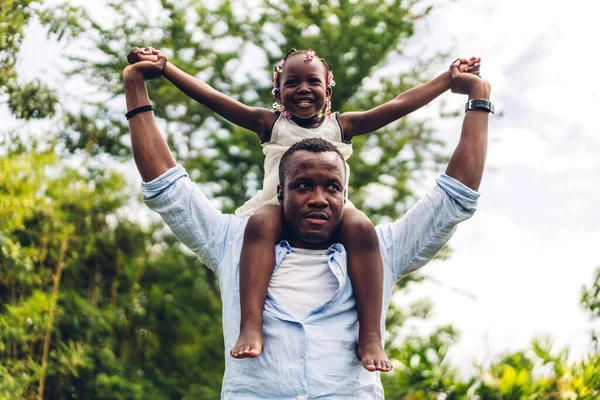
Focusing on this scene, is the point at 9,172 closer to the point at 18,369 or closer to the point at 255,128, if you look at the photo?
the point at 18,369

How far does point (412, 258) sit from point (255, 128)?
991 mm

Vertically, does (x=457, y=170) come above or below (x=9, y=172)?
below

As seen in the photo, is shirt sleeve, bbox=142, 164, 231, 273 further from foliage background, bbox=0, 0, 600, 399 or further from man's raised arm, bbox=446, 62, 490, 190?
foliage background, bbox=0, 0, 600, 399

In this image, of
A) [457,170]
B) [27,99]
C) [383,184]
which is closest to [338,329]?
[457,170]

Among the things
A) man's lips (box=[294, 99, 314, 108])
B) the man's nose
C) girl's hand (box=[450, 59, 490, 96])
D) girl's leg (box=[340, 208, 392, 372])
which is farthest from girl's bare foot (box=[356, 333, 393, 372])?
man's lips (box=[294, 99, 314, 108])

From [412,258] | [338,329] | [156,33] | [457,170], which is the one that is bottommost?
[338,329]

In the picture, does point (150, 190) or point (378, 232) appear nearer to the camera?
point (150, 190)

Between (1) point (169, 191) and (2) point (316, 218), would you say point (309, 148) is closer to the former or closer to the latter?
(2) point (316, 218)

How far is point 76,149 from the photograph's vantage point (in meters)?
11.5

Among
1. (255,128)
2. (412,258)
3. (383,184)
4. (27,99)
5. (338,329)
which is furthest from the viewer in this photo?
(383,184)

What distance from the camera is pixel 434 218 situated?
2223 mm

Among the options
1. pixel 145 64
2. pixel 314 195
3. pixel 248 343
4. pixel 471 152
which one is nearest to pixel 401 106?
pixel 471 152

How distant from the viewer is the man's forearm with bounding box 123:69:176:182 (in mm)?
2225

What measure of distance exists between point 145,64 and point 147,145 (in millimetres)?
321
